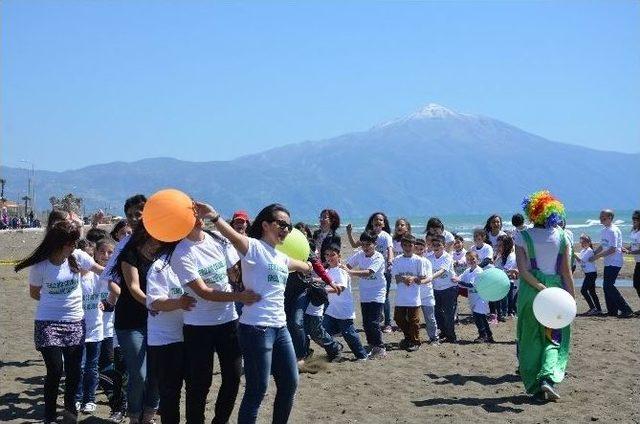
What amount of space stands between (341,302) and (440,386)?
6.34 ft

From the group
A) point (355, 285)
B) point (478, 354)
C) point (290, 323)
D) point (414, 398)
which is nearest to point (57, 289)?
point (290, 323)

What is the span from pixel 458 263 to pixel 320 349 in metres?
3.22

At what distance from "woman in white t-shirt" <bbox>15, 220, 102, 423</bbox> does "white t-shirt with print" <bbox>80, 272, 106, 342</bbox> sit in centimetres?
63

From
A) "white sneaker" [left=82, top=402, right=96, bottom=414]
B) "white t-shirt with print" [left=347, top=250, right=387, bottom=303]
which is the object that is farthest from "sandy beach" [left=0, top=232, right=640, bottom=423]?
"white t-shirt with print" [left=347, top=250, right=387, bottom=303]

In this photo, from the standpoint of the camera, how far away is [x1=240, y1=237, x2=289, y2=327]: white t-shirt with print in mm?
5703

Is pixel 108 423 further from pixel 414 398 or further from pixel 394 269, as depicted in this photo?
pixel 394 269

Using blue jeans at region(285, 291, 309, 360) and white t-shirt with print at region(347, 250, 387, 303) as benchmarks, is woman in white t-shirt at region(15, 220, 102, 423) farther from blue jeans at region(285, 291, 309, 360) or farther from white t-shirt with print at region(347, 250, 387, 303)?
white t-shirt with print at region(347, 250, 387, 303)

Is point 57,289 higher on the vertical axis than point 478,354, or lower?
higher

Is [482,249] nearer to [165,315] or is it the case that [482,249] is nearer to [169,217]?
[165,315]

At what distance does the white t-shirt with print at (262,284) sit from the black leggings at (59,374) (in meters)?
2.01

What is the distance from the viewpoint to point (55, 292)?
677cm

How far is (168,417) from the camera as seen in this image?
5.83 metres

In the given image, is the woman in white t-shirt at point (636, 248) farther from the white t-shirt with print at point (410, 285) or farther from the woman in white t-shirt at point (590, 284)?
the white t-shirt with print at point (410, 285)

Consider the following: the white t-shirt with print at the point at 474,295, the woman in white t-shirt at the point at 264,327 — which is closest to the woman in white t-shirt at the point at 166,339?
the woman in white t-shirt at the point at 264,327
